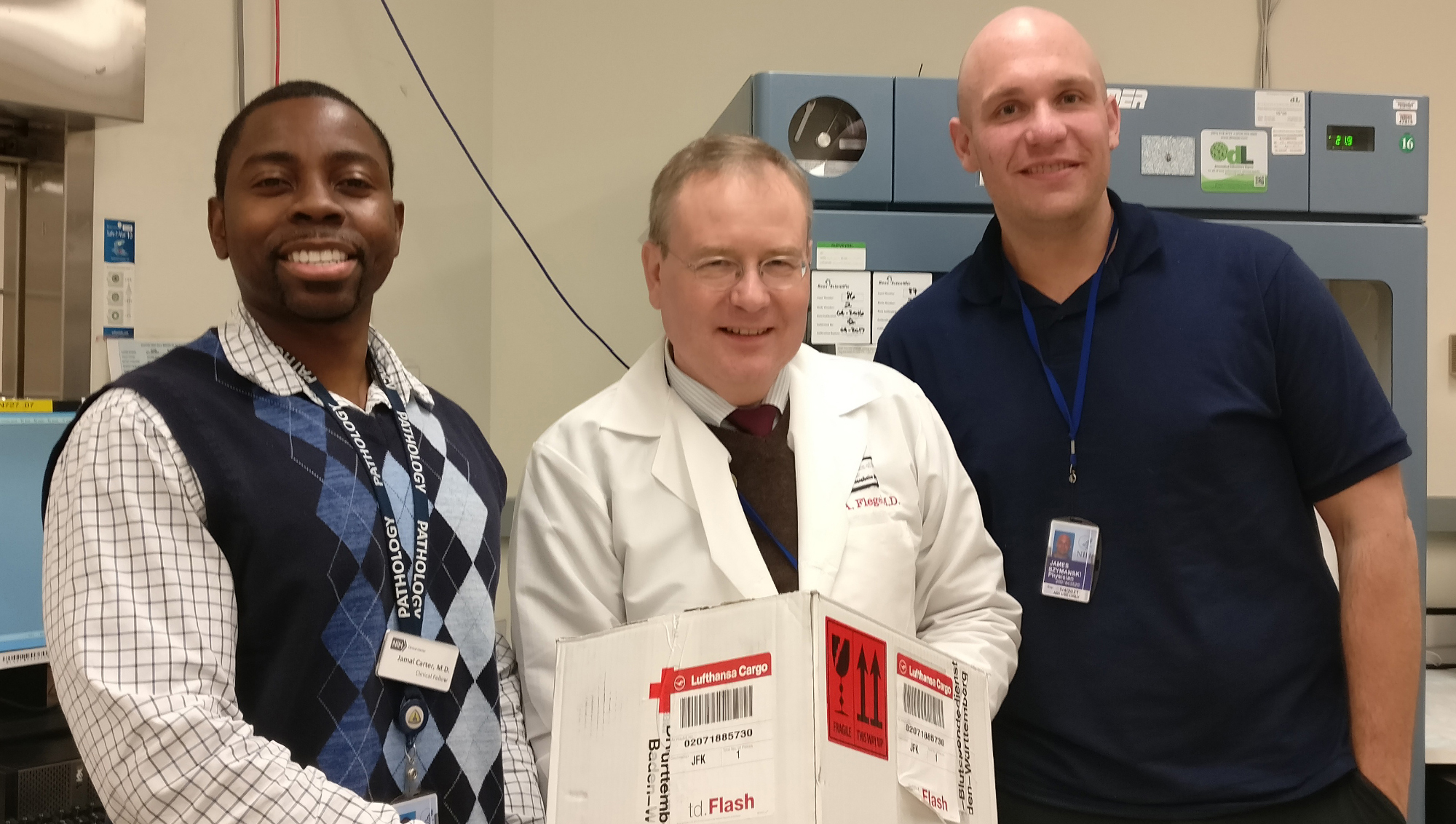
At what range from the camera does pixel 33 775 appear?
1541mm

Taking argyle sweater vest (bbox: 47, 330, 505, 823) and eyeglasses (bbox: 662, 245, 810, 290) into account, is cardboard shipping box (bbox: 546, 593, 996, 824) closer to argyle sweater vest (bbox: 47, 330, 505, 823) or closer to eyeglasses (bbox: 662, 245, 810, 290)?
argyle sweater vest (bbox: 47, 330, 505, 823)

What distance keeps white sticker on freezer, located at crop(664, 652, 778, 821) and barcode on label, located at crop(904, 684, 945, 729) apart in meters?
0.15

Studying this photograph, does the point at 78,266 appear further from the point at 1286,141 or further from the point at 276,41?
the point at 1286,141

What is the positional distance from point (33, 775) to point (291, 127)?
103 centimetres

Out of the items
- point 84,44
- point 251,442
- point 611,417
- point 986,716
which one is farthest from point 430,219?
point 986,716

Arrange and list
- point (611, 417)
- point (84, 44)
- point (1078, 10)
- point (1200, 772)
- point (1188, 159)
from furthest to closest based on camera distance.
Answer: point (1078, 10), point (1188, 159), point (84, 44), point (1200, 772), point (611, 417)

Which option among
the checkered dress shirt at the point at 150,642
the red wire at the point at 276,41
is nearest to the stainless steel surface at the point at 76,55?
the red wire at the point at 276,41

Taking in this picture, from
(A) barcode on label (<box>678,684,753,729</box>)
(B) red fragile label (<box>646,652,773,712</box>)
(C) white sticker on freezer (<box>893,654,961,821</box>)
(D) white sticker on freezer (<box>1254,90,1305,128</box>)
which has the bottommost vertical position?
(C) white sticker on freezer (<box>893,654,961,821</box>)

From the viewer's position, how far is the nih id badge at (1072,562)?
1.58m

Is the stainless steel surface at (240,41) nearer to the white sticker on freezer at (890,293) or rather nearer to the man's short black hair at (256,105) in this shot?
the man's short black hair at (256,105)

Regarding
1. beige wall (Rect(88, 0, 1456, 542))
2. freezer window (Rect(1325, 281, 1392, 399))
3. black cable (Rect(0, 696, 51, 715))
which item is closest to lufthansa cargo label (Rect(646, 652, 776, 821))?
black cable (Rect(0, 696, 51, 715))

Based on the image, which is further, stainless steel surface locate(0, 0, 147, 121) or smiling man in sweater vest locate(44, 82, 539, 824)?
stainless steel surface locate(0, 0, 147, 121)

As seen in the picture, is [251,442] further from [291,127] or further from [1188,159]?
[1188,159]

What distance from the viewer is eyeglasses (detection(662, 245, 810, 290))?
1.37 metres
